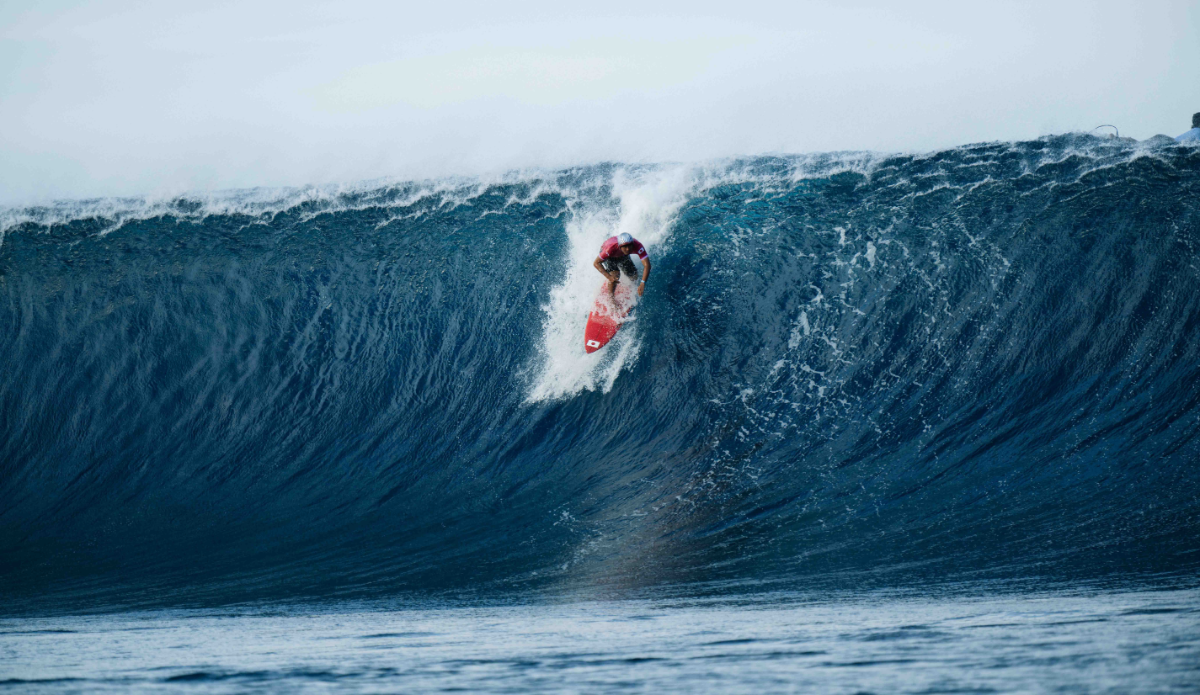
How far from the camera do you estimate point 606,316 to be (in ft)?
28.9

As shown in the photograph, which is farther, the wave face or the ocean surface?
the wave face

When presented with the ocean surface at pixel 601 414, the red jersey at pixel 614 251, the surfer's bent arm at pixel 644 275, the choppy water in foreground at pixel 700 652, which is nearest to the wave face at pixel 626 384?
the ocean surface at pixel 601 414

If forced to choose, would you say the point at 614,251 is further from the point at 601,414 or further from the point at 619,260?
the point at 601,414

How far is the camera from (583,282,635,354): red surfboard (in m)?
8.66

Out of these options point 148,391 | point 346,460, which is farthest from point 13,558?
point 346,460

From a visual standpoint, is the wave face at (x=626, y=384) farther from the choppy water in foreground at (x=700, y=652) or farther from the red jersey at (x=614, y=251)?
the choppy water in foreground at (x=700, y=652)

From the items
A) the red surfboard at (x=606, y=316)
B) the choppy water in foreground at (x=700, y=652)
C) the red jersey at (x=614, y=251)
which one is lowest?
the choppy water in foreground at (x=700, y=652)

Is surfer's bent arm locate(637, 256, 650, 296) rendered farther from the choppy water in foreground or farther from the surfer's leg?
the choppy water in foreground

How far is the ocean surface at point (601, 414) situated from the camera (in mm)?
4961

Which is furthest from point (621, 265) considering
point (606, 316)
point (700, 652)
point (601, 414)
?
point (700, 652)

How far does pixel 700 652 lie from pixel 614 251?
247 inches

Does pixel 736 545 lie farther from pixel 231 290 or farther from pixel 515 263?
pixel 231 290

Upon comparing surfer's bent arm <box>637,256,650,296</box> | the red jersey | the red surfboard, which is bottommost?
the red surfboard

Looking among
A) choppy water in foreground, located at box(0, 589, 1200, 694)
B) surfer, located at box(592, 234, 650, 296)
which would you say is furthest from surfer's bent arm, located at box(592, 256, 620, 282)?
choppy water in foreground, located at box(0, 589, 1200, 694)
